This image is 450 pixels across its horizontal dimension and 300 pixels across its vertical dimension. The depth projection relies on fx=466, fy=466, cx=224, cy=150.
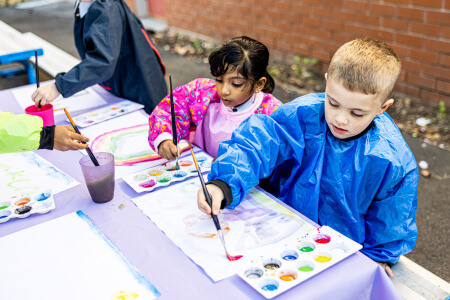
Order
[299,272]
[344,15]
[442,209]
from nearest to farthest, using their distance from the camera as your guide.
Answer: [299,272], [442,209], [344,15]

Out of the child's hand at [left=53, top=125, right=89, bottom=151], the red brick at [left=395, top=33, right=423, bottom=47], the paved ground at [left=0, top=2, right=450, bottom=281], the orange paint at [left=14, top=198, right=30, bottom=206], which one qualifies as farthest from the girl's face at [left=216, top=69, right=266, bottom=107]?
the red brick at [left=395, top=33, right=423, bottom=47]

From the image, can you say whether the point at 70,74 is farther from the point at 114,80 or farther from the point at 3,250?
the point at 3,250

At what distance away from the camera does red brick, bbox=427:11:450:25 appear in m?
3.48

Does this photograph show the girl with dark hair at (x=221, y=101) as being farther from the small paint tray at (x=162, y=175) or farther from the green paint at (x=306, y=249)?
the green paint at (x=306, y=249)

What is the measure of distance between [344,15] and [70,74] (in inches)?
117

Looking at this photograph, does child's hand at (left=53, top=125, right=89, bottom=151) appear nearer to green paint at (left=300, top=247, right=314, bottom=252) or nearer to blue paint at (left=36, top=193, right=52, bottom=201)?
blue paint at (left=36, top=193, right=52, bottom=201)

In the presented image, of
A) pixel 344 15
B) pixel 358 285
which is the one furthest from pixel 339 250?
pixel 344 15

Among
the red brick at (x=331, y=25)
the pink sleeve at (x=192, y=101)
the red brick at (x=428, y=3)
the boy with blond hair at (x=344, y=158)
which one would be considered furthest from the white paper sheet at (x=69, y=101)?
the red brick at (x=331, y=25)

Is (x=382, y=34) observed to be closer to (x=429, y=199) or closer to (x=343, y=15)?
(x=343, y=15)

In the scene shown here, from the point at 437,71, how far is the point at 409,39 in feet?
1.14

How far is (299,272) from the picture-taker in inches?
42.4

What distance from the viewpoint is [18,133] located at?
1.39 meters

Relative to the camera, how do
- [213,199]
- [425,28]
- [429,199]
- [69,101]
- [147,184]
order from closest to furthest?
[213,199], [147,184], [69,101], [429,199], [425,28]

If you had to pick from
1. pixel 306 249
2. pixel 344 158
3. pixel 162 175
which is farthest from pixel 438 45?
pixel 306 249
